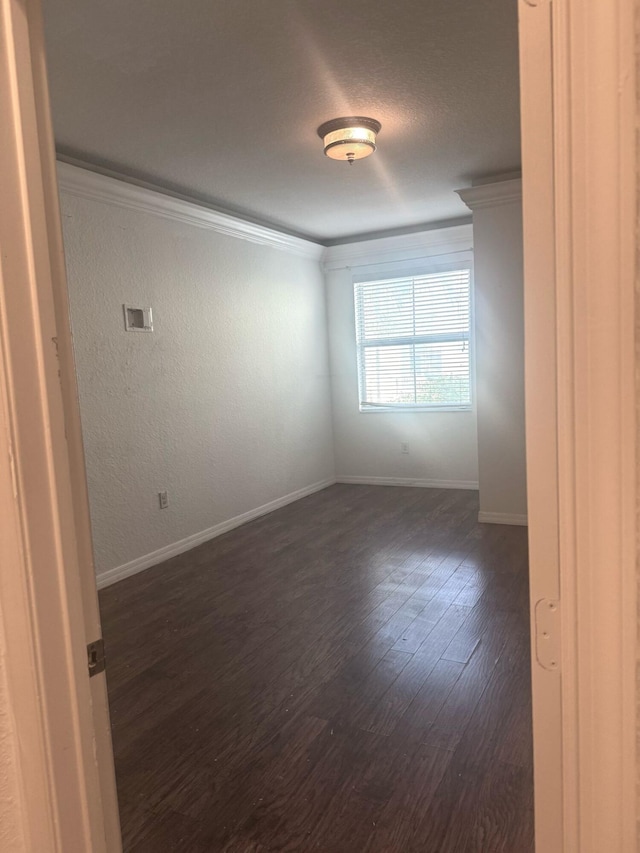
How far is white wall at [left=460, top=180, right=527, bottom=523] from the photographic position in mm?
4137

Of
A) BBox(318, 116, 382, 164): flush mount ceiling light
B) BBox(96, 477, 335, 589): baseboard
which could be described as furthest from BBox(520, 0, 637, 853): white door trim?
BBox(96, 477, 335, 589): baseboard

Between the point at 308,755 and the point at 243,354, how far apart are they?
3.40 metres

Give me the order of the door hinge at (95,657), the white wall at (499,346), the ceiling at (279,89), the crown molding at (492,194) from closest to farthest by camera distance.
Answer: the door hinge at (95,657)
the ceiling at (279,89)
the crown molding at (492,194)
the white wall at (499,346)

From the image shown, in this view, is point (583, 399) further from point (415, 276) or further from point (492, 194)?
point (415, 276)

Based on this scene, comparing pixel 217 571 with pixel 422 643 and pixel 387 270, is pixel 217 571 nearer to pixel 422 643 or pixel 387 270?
pixel 422 643

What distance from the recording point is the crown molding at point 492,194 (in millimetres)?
4012

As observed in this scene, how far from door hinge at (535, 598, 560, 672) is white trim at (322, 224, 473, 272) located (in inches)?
204

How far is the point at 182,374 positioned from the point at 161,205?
114 centimetres

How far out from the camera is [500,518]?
4.42 metres

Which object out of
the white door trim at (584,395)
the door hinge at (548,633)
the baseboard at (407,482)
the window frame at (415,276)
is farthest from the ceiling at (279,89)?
the baseboard at (407,482)

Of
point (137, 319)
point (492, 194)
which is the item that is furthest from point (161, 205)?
point (492, 194)

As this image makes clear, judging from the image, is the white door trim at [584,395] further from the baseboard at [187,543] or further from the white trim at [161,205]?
the white trim at [161,205]

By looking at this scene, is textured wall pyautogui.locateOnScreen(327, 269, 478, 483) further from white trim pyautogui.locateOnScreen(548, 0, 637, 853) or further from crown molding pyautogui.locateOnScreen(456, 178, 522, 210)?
white trim pyautogui.locateOnScreen(548, 0, 637, 853)

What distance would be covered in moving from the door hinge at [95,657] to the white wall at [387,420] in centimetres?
495
